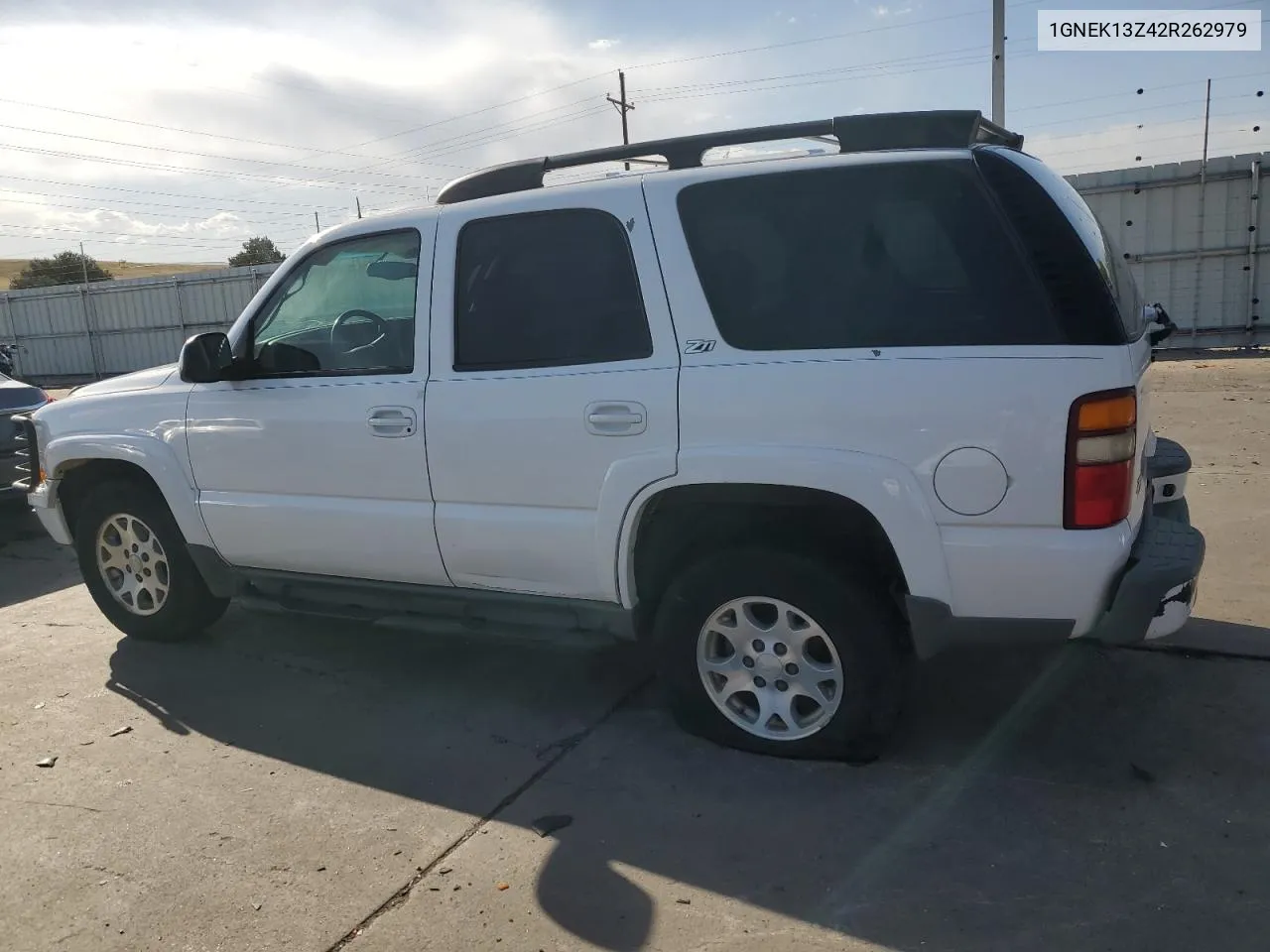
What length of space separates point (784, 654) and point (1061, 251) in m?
1.55

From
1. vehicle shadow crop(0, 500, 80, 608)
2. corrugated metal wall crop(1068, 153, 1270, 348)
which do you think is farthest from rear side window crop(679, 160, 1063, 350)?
corrugated metal wall crop(1068, 153, 1270, 348)

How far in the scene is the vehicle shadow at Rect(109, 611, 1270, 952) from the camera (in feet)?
8.63

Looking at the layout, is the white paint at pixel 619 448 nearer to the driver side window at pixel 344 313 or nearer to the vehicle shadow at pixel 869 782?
the driver side window at pixel 344 313

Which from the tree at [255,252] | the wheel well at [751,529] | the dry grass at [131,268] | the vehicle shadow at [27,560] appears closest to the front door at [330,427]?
the wheel well at [751,529]

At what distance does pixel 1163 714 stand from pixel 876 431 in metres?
1.75

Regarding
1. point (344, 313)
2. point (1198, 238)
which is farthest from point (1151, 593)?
point (1198, 238)

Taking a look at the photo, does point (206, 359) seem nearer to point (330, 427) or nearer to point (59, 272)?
point (330, 427)

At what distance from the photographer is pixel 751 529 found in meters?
3.39

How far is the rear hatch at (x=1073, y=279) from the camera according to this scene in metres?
2.83

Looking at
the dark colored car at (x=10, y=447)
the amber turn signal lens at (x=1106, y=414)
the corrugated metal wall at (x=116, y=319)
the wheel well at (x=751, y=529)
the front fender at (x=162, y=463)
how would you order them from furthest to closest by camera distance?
1. the corrugated metal wall at (x=116, y=319)
2. the dark colored car at (x=10, y=447)
3. the front fender at (x=162, y=463)
4. the wheel well at (x=751, y=529)
5. the amber turn signal lens at (x=1106, y=414)

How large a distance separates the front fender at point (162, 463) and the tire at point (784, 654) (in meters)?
2.34

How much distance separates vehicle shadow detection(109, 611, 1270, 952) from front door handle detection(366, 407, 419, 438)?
3.87 feet

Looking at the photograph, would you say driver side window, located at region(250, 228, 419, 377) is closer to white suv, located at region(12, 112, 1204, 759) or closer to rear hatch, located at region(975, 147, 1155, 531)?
white suv, located at region(12, 112, 1204, 759)

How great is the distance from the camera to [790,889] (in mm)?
2746
